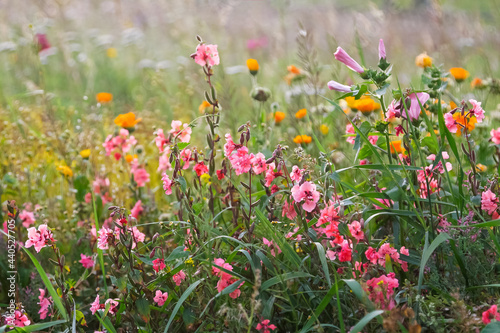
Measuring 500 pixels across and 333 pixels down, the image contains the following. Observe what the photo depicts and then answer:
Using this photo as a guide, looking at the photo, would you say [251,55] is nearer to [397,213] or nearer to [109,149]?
[109,149]

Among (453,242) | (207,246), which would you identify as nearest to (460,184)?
(453,242)

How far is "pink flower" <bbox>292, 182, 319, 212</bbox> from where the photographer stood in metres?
1.24

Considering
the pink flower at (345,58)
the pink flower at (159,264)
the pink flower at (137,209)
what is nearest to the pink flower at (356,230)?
the pink flower at (345,58)

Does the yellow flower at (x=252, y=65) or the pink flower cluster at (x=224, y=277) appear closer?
the pink flower cluster at (x=224, y=277)

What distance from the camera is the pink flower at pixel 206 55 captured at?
1463mm

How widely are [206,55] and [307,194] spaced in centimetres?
51

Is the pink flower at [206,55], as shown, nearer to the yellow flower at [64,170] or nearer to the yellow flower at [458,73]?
the yellow flower at [64,170]

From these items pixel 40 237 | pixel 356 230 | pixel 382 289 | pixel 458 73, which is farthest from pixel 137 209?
pixel 458 73

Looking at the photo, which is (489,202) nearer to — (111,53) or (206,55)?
(206,55)

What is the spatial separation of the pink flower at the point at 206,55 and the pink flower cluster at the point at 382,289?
0.72m

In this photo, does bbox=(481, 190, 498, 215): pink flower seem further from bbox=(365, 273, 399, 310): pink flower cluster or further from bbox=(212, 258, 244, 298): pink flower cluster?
bbox=(212, 258, 244, 298): pink flower cluster

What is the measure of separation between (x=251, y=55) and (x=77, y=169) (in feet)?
13.0

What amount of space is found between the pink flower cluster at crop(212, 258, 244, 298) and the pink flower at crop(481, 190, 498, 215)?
2.18ft

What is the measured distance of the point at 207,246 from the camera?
1365 mm
